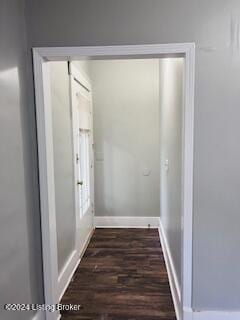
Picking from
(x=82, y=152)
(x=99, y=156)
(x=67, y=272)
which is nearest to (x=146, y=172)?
(x=99, y=156)

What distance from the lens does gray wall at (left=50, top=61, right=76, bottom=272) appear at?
2.46 meters

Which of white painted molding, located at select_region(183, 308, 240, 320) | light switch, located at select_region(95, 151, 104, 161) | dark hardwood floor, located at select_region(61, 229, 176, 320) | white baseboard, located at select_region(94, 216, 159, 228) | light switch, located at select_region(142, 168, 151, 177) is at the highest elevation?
light switch, located at select_region(95, 151, 104, 161)

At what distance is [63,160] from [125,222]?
213 centimetres

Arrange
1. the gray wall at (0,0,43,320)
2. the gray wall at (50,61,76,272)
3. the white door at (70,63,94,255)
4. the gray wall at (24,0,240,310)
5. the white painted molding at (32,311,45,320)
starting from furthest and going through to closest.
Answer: the white door at (70,63,94,255) < the gray wall at (50,61,76,272) < the white painted molding at (32,311,45,320) < the gray wall at (24,0,240,310) < the gray wall at (0,0,43,320)

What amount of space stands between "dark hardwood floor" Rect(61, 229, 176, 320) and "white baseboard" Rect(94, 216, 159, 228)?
474 millimetres

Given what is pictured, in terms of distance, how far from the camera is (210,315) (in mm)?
1974

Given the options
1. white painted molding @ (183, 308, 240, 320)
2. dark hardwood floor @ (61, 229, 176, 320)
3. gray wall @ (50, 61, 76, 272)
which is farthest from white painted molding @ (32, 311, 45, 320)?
white painted molding @ (183, 308, 240, 320)

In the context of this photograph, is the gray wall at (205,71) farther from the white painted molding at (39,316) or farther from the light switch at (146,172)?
the light switch at (146,172)

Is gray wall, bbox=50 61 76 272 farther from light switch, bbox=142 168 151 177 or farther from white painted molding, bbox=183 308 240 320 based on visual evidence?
light switch, bbox=142 168 151 177

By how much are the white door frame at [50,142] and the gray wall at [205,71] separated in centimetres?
5

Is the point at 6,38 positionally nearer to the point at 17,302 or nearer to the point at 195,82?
the point at 195,82

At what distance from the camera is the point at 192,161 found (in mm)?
1894

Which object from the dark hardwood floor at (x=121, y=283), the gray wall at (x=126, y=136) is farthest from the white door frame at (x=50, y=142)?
the gray wall at (x=126, y=136)

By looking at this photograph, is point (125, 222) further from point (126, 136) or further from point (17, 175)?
point (17, 175)
